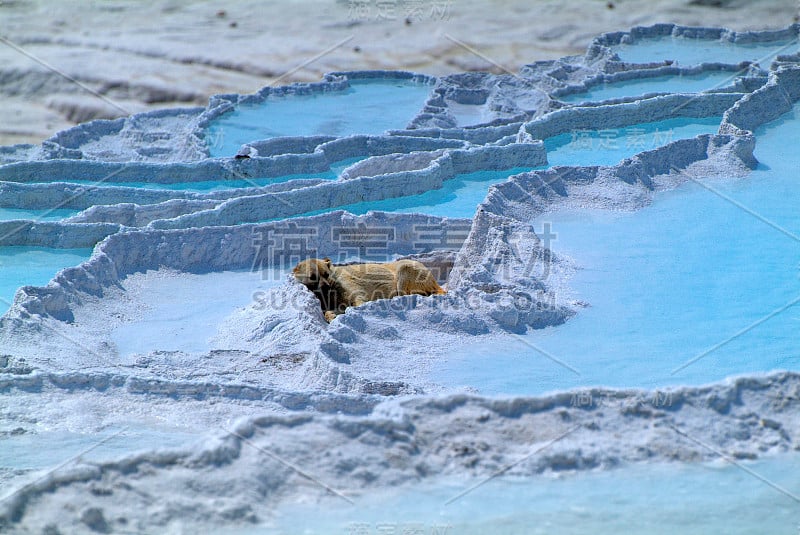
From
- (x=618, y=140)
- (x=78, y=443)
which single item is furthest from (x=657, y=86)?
(x=78, y=443)

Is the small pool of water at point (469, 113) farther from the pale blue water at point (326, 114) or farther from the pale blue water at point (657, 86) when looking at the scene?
the pale blue water at point (657, 86)

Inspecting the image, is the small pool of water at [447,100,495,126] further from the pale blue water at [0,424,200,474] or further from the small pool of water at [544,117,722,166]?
the pale blue water at [0,424,200,474]

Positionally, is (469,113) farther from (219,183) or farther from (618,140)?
(219,183)

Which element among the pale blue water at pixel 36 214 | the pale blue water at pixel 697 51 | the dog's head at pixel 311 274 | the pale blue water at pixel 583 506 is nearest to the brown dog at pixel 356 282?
the dog's head at pixel 311 274

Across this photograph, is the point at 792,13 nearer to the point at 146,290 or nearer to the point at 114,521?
the point at 146,290

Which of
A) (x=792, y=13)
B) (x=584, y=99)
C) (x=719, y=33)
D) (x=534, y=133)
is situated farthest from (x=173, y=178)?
(x=792, y=13)

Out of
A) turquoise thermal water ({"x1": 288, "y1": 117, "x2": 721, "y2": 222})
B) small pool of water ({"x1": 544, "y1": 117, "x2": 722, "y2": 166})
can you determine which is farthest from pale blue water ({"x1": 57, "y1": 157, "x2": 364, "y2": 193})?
small pool of water ({"x1": 544, "y1": 117, "x2": 722, "y2": 166})

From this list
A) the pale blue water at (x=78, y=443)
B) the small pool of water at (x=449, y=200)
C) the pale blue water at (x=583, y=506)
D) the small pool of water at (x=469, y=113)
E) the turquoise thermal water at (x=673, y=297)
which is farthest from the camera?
the small pool of water at (x=469, y=113)
